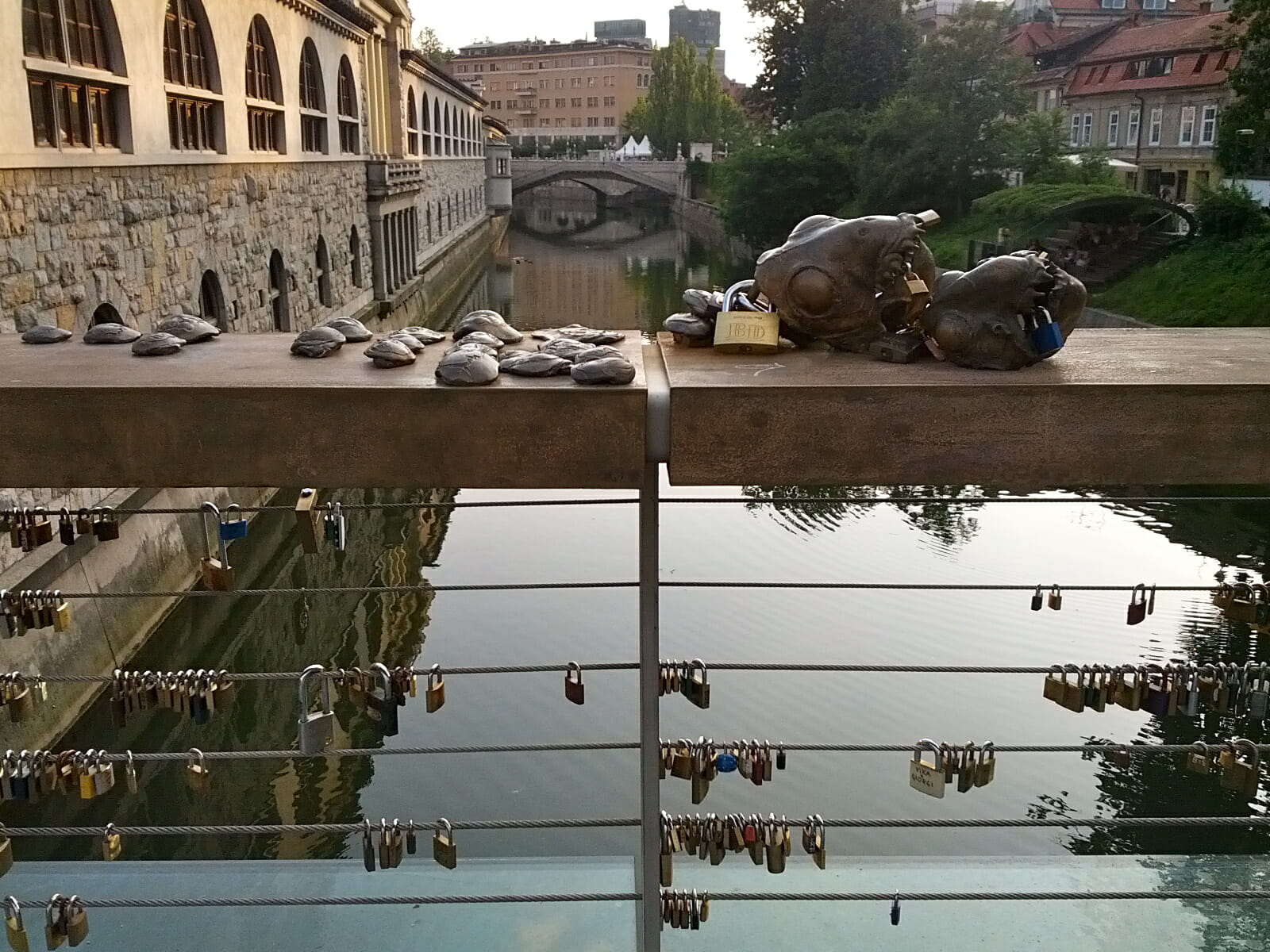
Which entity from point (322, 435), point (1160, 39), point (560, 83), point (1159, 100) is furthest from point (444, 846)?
point (560, 83)

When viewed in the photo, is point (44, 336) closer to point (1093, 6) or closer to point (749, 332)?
point (749, 332)

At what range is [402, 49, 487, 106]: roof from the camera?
27.1 meters

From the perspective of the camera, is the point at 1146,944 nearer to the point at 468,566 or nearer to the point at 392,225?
the point at 468,566

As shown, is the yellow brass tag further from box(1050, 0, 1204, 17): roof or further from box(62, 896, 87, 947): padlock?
box(1050, 0, 1204, 17): roof

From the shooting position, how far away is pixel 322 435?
6.70ft

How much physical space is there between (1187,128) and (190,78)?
28.9m

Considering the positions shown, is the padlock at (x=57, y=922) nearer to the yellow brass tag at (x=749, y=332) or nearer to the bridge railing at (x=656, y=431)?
the bridge railing at (x=656, y=431)

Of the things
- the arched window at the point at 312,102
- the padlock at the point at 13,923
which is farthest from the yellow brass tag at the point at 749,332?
the arched window at the point at 312,102

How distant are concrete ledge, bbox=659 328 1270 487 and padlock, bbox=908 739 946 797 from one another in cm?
66

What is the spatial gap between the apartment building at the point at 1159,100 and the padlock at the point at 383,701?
99.4 feet

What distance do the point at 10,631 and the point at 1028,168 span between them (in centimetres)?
2925

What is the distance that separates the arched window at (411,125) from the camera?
92.9ft

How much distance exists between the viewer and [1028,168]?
93.5ft

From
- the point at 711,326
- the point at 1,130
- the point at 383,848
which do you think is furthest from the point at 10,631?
the point at 1,130
